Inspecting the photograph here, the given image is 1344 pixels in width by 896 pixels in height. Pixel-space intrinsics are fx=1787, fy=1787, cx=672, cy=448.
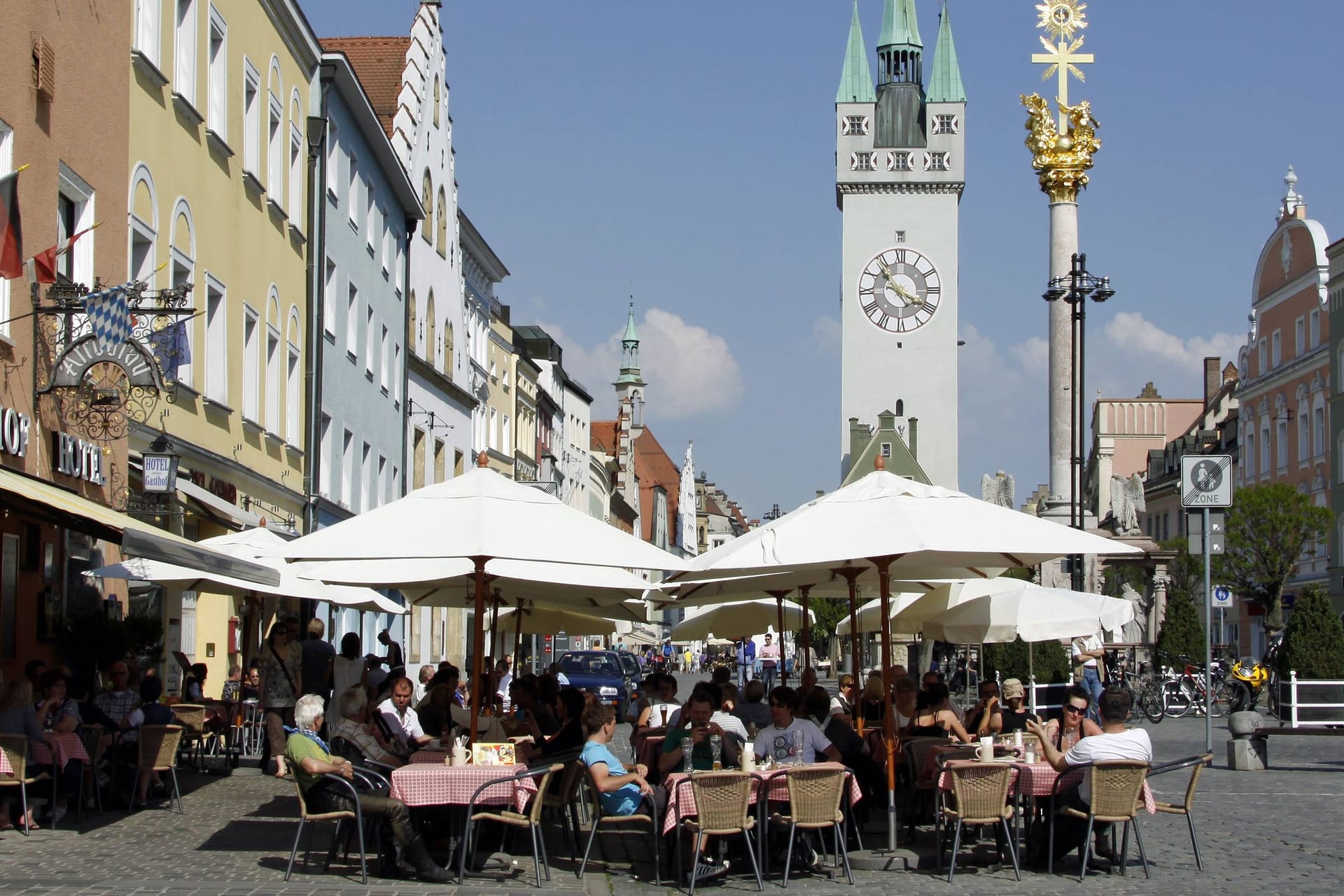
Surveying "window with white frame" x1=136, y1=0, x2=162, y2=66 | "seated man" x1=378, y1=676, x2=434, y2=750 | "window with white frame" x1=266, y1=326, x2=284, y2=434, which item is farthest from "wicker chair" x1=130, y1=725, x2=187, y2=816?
"window with white frame" x1=266, y1=326, x2=284, y2=434

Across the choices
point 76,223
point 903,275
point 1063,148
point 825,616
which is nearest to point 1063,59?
point 1063,148

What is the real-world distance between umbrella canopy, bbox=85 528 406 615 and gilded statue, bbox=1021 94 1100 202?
2393 centimetres

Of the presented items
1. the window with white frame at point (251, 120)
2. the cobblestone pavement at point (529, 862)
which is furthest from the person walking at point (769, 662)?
the cobblestone pavement at point (529, 862)

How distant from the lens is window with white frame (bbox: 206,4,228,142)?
2334 centimetres

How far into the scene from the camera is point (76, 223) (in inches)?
696

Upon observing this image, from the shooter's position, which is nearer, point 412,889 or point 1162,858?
point 412,889

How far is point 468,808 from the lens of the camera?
1102 centimetres

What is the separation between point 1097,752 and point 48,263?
1013 cm

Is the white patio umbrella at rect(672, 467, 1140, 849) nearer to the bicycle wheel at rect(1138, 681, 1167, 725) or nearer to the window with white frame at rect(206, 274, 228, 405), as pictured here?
the window with white frame at rect(206, 274, 228, 405)

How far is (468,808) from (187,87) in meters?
13.4

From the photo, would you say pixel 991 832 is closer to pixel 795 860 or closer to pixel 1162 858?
pixel 1162 858

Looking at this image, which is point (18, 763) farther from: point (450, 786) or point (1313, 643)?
point (1313, 643)

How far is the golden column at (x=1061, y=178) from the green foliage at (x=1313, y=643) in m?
13.4

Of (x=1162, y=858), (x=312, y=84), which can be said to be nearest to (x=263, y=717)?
(x=1162, y=858)
